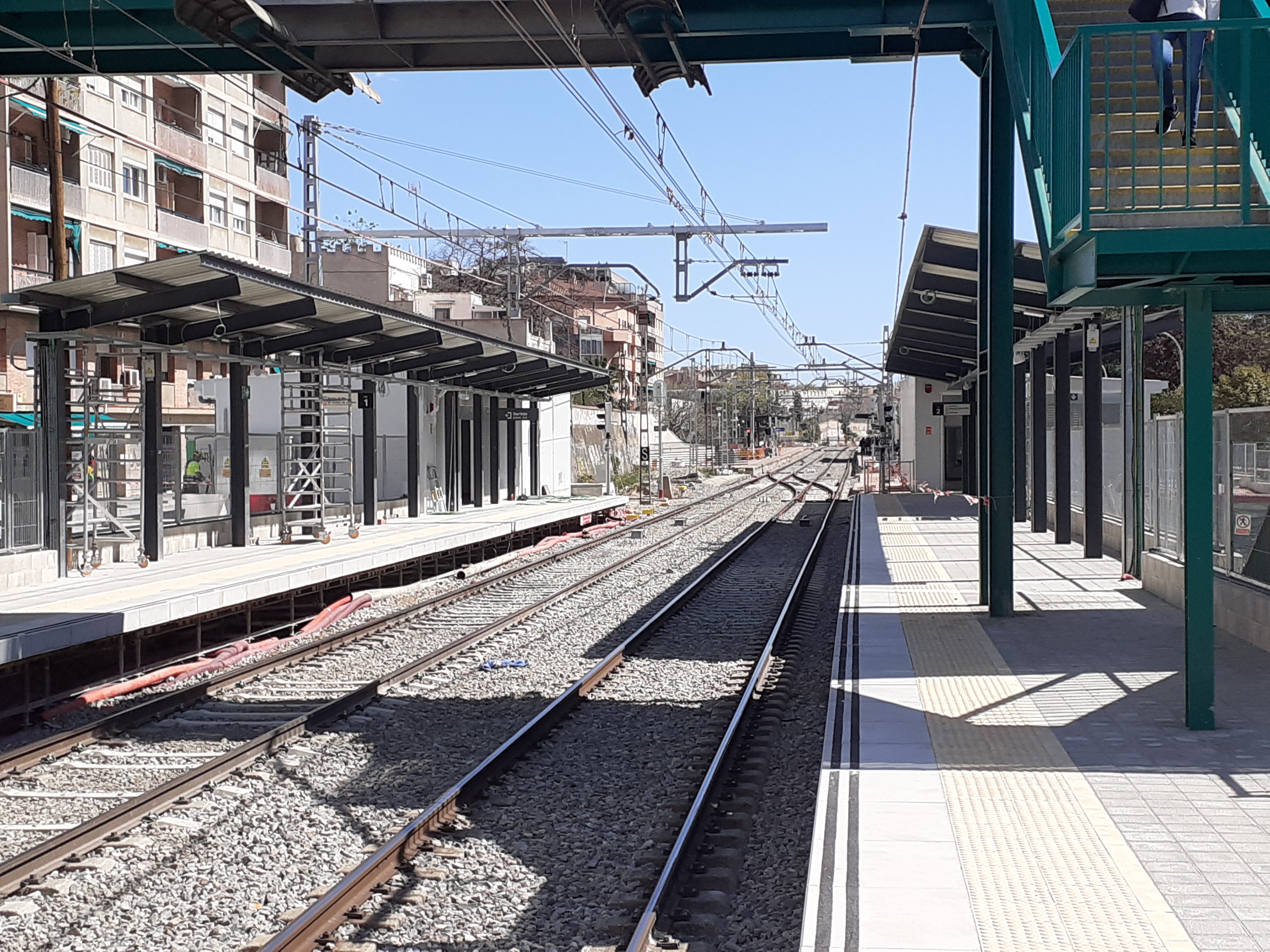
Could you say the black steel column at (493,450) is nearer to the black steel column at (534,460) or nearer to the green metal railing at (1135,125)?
the black steel column at (534,460)

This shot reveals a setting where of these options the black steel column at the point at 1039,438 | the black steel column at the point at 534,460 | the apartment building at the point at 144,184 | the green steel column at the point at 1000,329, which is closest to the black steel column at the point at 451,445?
the black steel column at the point at 534,460

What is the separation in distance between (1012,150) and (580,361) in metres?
18.6

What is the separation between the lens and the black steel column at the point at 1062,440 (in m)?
19.7

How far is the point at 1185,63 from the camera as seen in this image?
754 cm

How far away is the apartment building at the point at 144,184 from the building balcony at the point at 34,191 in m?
0.03

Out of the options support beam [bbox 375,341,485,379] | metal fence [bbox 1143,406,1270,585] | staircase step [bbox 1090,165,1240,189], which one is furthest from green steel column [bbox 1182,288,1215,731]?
support beam [bbox 375,341,485,379]

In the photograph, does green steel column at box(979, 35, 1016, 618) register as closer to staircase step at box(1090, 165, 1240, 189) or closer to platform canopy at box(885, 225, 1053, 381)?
platform canopy at box(885, 225, 1053, 381)

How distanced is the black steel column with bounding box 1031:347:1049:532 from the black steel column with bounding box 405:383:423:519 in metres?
11.6

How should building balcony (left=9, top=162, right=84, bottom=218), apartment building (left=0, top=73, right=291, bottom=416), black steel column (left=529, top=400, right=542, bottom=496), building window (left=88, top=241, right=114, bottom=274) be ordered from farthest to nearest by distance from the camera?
building window (left=88, top=241, right=114, bottom=274) → black steel column (left=529, top=400, right=542, bottom=496) → building balcony (left=9, top=162, right=84, bottom=218) → apartment building (left=0, top=73, right=291, bottom=416)

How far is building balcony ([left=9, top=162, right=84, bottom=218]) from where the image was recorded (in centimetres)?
3198

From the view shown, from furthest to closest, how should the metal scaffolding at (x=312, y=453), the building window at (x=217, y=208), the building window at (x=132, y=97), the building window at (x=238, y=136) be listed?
1. the building window at (x=238, y=136)
2. the building window at (x=217, y=208)
3. the building window at (x=132, y=97)
4. the metal scaffolding at (x=312, y=453)

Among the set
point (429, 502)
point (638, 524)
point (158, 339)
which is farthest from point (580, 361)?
point (158, 339)

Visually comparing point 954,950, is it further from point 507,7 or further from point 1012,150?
point 1012,150

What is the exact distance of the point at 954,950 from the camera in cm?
446
